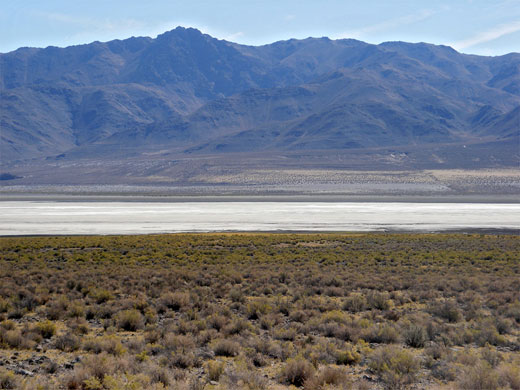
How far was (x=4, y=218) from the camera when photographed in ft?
168

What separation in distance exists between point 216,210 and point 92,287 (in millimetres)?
44705

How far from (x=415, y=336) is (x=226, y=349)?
359cm

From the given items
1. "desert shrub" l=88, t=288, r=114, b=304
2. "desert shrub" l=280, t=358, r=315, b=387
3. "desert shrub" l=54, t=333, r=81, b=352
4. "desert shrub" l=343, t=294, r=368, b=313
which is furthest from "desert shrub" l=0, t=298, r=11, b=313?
"desert shrub" l=343, t=294, r=368, b=313

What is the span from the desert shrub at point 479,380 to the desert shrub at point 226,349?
376cm

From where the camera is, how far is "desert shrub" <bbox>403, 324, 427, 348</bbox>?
34.5 ft

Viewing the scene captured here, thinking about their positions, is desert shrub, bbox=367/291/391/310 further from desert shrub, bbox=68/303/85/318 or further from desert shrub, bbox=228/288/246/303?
desert shrub, bbox=68/303/85/318

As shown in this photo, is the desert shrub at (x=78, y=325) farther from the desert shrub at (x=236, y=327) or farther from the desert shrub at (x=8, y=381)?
the desert shrub at (x=8, y=381)

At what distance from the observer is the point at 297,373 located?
333 inches

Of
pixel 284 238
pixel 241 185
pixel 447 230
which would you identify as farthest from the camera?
pixel 241 185

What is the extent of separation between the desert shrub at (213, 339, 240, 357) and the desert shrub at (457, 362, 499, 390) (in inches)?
148

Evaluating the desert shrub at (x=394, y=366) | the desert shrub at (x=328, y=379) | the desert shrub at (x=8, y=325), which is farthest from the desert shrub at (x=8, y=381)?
the desert shrub at (x=394, y=366)

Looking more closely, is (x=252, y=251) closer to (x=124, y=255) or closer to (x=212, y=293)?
(x=124, y=255)

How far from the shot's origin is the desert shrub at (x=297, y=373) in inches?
332

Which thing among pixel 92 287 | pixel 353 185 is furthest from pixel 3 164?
pixel 92 287
